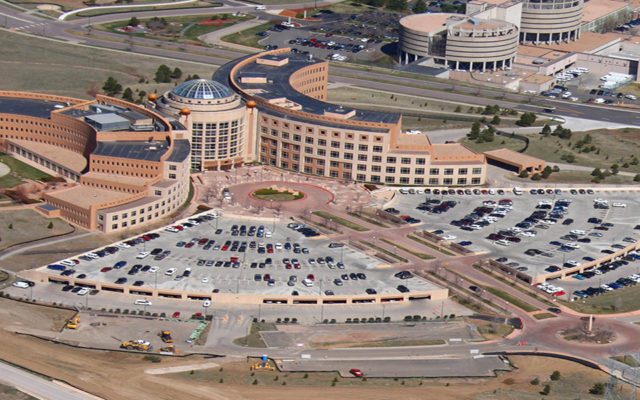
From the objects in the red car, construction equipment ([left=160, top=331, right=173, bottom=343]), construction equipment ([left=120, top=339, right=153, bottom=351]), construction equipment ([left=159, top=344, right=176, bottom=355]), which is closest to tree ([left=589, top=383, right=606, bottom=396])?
the red car

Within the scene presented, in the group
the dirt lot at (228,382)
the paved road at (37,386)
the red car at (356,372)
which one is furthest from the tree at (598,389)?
the paved road at (37,386)

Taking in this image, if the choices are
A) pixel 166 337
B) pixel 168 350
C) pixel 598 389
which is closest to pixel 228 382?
pixel 168 350

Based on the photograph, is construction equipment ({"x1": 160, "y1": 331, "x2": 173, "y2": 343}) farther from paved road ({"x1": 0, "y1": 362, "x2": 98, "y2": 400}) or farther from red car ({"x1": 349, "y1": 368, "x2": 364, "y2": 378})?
red car ({"x1": 349, "y1": 368, "x2": 364, "y2": 378})

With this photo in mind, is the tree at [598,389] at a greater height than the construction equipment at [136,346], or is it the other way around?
the construction equipment at [136,346]

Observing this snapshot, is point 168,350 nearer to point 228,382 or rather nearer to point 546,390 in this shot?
point 228,382

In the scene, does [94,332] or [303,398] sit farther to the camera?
[94,332]

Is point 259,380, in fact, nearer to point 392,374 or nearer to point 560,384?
point 392,374

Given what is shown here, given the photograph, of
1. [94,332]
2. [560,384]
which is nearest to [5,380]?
[94,332]

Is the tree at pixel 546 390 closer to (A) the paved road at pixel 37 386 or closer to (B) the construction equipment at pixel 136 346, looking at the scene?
(B) the construction equipment at pixel 136 346
